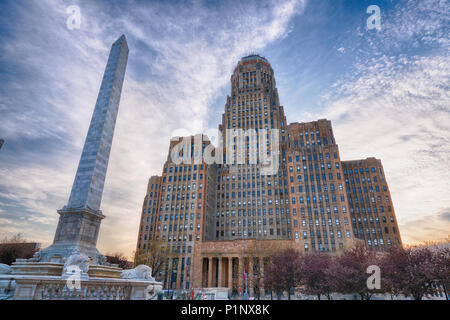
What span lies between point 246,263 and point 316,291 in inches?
1669

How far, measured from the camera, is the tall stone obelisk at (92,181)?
67.9 feet

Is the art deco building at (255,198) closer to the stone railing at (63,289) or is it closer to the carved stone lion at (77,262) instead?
→ the stone railing at (63,289)

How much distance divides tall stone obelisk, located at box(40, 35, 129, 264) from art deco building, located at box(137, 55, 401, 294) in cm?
5747

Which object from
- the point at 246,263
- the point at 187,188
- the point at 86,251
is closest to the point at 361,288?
the point at 86,251

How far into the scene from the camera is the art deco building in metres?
82.4

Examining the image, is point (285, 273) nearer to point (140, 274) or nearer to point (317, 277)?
point (317, 277)

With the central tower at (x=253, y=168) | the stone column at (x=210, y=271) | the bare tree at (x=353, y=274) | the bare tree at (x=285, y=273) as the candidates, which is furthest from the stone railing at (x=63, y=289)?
the central tower at (x=253, y=168)

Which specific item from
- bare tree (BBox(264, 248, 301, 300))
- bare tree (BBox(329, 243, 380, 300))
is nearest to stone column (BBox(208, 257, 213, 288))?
bare tree (BBox(264, 248, 301, 300))

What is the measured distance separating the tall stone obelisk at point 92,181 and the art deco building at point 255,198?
57.5m

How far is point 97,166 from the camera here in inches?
966

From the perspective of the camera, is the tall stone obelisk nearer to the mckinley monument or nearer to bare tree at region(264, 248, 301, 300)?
the mckinley monument

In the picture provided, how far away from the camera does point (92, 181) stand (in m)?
23.7

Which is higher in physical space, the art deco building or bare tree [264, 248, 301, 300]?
the art deco building
